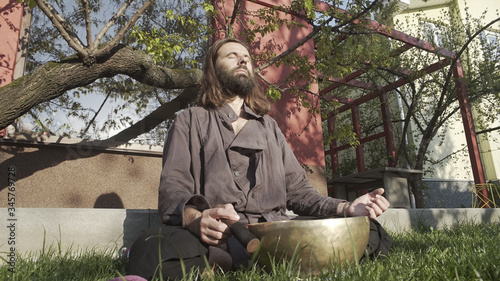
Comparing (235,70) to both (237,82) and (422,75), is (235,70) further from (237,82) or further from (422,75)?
(422,75)

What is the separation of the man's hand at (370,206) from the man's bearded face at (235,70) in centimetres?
111

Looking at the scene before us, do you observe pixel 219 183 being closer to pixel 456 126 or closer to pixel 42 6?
pixel 42 6

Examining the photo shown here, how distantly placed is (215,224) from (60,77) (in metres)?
2.73

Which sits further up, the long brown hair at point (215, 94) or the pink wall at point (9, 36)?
the pink wall at point (9, 36)

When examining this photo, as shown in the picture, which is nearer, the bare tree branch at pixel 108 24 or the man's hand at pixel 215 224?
the man's hand at pixel 215 224

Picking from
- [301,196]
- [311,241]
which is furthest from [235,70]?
[311,241]

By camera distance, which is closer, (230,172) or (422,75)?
(230,172)

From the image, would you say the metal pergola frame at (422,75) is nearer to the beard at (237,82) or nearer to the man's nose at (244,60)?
the man's nose at (244,60)

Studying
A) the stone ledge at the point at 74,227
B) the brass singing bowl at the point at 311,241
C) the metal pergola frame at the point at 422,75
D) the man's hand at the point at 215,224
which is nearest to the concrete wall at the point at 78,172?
the stone ledge at the point at 74,227

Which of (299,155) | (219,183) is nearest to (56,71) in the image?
(219,183)

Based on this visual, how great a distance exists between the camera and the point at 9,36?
14.9ft

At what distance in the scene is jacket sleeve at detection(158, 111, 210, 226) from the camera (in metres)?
1.72

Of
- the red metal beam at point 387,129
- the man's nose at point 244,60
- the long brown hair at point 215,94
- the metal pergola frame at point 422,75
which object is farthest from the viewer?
the red metal beam at point 387,129

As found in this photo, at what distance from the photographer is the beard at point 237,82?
8.40 feet
